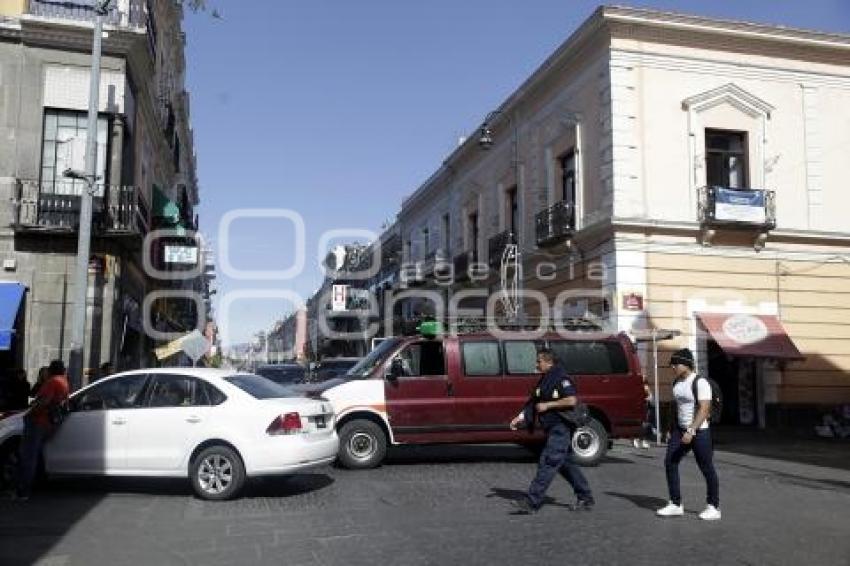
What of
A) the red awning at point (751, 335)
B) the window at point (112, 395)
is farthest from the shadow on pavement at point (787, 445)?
the window at point (112, 395)

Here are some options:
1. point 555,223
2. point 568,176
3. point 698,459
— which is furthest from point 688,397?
point 568,176

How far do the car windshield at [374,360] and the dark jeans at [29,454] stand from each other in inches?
195

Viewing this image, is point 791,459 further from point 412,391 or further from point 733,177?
Result: point 733,177

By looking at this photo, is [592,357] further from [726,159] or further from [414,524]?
[726,159]

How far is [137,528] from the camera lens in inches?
339

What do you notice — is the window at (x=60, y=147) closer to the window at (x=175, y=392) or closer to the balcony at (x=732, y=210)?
the window at (x=175, y=392)

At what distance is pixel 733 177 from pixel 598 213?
4094 millimetres

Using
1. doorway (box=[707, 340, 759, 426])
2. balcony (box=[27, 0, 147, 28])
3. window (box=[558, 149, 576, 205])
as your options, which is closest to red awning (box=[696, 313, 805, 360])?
doorway (box=[707, 340, 759, 426])

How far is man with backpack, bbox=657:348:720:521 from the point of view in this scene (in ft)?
30.2

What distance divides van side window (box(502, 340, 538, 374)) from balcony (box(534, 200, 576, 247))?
9971 mm

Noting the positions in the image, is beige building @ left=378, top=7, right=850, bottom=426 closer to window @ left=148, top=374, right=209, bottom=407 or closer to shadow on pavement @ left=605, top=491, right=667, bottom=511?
shadow on pavement @ left=605, top=491, right=667, bottom=511

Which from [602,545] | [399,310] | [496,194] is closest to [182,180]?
[399,310]

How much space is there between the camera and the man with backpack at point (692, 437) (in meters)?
9.20

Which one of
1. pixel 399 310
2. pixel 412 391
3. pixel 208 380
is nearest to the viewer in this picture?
pixel 208 380
